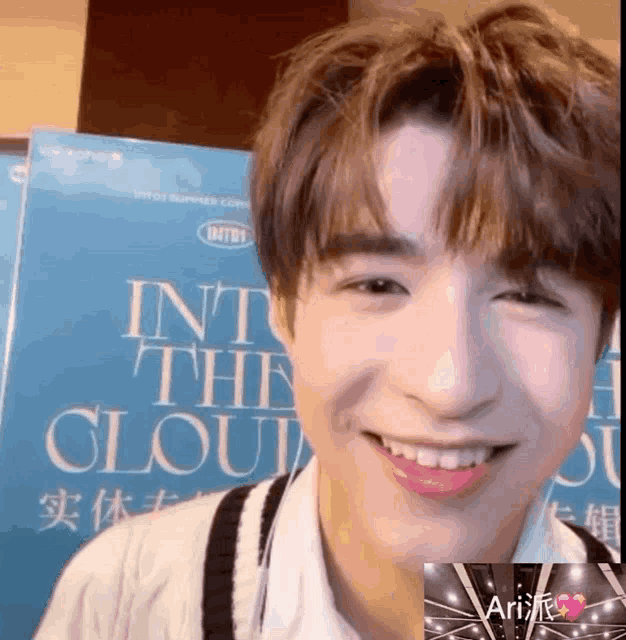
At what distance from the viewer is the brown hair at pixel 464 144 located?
3.38 ft

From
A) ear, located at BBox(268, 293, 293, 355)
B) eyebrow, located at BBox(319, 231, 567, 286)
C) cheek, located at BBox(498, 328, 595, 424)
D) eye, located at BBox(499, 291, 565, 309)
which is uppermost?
eyebrow, located at BBox(319, 231, 567, 286)

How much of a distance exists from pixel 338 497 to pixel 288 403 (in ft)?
0.52

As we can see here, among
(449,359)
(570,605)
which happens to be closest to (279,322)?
(449,359)

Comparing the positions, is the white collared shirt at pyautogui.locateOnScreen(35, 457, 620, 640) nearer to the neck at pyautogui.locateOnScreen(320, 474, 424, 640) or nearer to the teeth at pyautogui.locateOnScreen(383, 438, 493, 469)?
the neck at pyautogui.locateOnScreen(320, 474, 424, 640)

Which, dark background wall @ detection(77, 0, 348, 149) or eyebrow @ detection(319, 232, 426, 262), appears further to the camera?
dark background wall @ detection(77, 0, 348, 149)

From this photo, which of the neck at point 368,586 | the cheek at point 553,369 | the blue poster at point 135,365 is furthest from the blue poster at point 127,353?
the cheek at point 553,369

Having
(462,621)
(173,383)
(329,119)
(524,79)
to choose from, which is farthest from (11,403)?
(524,79)

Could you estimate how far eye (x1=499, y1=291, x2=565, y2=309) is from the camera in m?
1.05

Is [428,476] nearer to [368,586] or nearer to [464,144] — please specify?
[368,586]

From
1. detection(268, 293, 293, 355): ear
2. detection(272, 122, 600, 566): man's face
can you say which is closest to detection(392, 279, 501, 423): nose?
detection(272, 122, 600, 566): man's face

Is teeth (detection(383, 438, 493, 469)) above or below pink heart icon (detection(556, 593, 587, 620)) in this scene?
above

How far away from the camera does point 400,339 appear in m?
1.04

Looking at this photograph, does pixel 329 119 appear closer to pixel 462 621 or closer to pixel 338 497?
pixel 338 497

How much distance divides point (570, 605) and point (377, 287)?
55 cm
